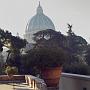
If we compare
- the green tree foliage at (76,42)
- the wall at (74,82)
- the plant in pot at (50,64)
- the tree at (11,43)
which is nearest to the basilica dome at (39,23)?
the green tree foliage at (76,42)

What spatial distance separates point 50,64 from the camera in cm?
1543

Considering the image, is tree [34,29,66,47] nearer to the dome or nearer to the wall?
the wall

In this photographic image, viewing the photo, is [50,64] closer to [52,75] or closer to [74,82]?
[52,75]

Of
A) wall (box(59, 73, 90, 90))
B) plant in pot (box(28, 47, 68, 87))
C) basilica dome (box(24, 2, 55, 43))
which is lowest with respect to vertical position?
wall (box(59, 73, 90, 90))

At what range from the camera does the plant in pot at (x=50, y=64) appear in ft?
49.9

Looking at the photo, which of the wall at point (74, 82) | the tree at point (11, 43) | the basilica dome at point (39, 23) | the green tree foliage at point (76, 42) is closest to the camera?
the wall at point (74, 82)

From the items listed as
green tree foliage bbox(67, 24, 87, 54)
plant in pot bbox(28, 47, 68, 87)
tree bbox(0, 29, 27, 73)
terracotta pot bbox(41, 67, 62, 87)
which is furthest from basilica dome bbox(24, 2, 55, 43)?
terracotta pot bbox(41, 67, 62, 87)

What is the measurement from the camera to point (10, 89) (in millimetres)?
12414

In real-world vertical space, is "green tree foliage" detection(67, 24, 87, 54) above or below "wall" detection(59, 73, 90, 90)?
above

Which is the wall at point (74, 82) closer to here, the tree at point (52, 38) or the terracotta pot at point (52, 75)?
the terracotta pot at point (52, 75)

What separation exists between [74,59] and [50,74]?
22931 mm

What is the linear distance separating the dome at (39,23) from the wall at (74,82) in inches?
2892

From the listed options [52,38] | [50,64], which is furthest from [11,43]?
[50,64]

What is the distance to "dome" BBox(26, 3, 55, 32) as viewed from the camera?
297ft
